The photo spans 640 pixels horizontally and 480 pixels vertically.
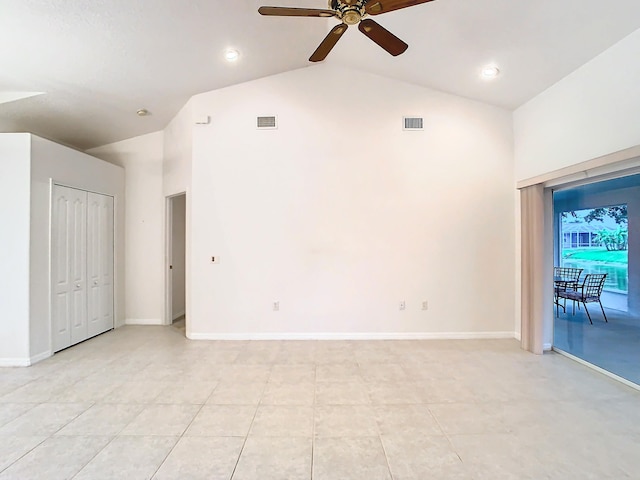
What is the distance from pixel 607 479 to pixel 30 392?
14.4 ft

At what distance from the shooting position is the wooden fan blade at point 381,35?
214 cm

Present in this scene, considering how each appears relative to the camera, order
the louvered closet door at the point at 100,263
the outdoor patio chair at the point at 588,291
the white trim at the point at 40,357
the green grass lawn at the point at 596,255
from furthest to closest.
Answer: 1. the green grass lawn at the point at 596,255
2. the outdoor patio chair at the point at 588,291
3. the louvered closet door at the point at 100,263
4. the white trim at the point at 40,357

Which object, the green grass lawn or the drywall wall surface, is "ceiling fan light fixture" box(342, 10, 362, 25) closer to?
the drywall wall surface

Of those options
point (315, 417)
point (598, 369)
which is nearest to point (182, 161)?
point (315, 417)

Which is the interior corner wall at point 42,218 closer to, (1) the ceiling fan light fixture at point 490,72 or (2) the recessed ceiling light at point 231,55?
(2) the recessed ceiling light at point 231,55

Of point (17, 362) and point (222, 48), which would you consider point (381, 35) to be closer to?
point (222, 48)

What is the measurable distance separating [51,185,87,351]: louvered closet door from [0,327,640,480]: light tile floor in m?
0.40

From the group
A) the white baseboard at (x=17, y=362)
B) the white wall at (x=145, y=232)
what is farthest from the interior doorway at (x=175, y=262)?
the white baseboard at (x=17, y=362)

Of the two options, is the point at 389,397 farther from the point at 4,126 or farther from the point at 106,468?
the point at 4,126

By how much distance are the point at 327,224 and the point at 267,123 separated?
1.63 m

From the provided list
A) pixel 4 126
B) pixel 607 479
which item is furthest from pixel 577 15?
pixel 4 126

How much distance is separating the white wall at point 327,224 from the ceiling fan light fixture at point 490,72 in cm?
92

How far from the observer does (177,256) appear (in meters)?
5.35

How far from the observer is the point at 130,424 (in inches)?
90.2
